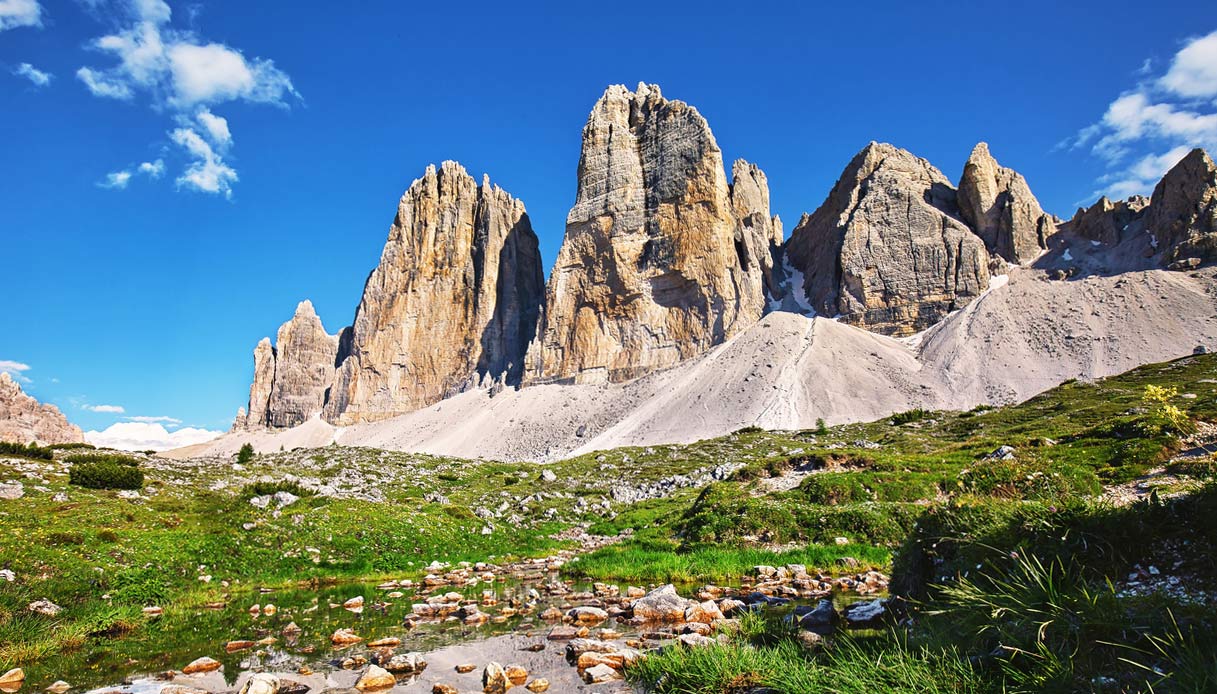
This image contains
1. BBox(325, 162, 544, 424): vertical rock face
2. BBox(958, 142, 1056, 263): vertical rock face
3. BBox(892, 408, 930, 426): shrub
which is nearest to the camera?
BBox(892, 408, 930, 426): shrub

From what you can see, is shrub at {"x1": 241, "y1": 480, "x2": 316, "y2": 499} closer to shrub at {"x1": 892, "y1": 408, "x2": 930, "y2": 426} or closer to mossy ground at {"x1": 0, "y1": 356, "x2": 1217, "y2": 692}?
mossy ground at {"x1": 0, "y1": 356, "x2": 1217, "y2": 692}

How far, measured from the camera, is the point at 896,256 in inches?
5177

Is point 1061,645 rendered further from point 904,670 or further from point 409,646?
point 409,646

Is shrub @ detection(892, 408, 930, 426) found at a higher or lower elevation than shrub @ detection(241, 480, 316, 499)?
higher

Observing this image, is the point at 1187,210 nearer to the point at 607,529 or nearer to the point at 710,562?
the point at 607,529

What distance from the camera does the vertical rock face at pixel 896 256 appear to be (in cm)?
12588

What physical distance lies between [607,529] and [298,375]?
192 metres

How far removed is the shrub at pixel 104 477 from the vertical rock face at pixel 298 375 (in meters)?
178

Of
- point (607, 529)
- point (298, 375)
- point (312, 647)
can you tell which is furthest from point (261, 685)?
point (298, 375)

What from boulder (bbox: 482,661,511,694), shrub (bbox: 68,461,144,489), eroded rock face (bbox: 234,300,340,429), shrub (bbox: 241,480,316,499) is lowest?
boulder (bbox: 482,661,511,694)

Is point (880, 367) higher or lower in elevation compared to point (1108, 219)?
lower

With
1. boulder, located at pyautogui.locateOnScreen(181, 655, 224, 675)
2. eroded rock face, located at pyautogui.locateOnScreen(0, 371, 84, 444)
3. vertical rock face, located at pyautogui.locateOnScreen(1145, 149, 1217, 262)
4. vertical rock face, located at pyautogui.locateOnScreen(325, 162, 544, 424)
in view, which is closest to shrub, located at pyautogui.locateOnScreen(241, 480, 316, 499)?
boulder, located at pyautogui.locateOnScreen(181, 655, 224, 675)

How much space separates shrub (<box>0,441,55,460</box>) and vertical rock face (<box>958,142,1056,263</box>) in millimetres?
153372

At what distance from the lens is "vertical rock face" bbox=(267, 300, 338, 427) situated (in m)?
188
